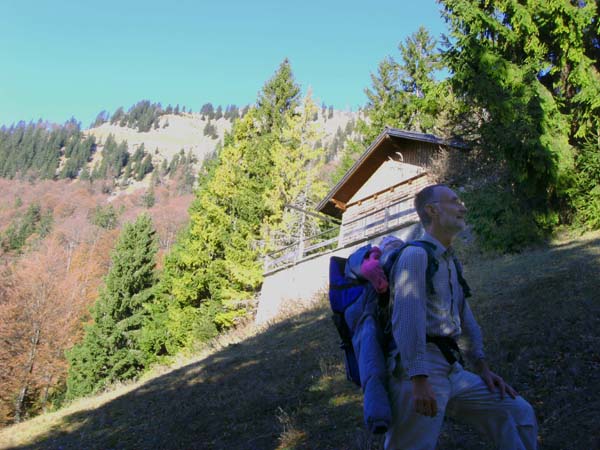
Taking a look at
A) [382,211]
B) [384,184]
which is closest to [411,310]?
[382,211]

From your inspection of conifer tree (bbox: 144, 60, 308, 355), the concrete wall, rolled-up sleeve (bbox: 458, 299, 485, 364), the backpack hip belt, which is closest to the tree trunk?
conifer tree (bbox: 144, 60, 308, 355)

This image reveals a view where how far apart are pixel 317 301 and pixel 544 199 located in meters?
7.66

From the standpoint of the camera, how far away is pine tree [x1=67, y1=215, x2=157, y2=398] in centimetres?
2809

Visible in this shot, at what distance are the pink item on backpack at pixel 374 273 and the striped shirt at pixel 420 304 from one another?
0.21ft

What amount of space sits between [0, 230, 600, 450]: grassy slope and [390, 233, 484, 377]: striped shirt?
7.17 feet

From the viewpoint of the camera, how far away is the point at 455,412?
2.85 metres

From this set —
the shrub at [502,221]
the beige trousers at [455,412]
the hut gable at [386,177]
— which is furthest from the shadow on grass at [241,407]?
the hut gable at [386,177]

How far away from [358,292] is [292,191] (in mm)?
23165

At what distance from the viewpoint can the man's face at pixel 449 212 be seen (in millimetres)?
2865

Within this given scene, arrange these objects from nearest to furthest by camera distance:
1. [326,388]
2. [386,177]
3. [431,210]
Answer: [431,210] < [326,388] < [386,177]

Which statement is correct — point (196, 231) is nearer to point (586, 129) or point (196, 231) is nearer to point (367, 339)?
point (586, 129)

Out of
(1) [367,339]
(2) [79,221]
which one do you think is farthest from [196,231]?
(2) [79,221]

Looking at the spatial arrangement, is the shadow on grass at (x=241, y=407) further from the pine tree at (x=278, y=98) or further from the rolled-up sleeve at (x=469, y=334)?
the pine tree at (x=278, y=98)

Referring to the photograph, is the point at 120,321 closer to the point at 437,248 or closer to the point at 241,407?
the point at 241,407
